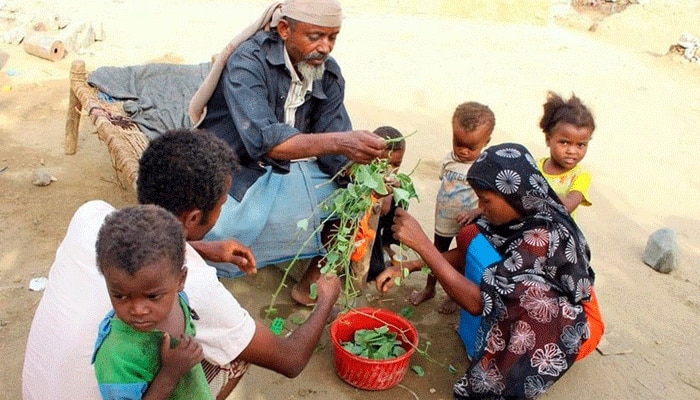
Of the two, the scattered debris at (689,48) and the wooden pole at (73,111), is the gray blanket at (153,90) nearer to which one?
the wooden pole at (73,111)

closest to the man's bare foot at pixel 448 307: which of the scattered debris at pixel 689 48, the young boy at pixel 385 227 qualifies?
the young boy at pixel 385 227

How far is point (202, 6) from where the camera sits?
1170cm

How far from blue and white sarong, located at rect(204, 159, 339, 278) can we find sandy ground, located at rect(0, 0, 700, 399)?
0.45m

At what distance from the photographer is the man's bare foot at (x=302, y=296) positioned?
13.5 feet

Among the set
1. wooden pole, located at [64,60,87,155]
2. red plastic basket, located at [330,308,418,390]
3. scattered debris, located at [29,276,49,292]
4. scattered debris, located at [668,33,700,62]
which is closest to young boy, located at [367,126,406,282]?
red plastic basket, located at [330,308,418,390]

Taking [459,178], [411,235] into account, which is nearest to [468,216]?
[459,178]

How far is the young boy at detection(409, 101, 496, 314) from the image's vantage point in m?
3.91

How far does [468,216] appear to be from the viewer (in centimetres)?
396

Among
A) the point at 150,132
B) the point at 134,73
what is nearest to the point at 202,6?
the point at 134,73

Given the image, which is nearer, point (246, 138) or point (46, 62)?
point (246, 138)

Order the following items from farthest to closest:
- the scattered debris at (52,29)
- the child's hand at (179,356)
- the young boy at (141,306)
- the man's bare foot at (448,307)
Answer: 1. the scattered debris at (52,29)
2. the man's bare foot at (448,307)
3. the child's hand at (179,356)
4. the young boy at (141,306)

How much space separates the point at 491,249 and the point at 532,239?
309mm

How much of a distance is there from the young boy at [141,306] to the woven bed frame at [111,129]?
92.7 inches

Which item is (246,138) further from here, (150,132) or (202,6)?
(202,6)
